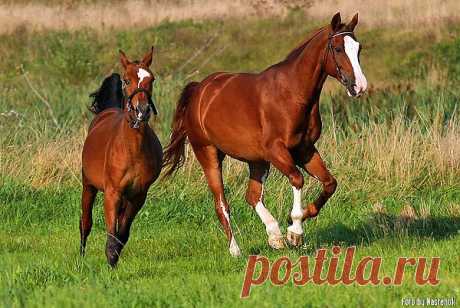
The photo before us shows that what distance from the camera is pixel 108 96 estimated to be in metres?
12.3

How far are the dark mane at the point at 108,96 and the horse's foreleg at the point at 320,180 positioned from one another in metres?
2.76

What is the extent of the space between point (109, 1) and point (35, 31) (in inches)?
213

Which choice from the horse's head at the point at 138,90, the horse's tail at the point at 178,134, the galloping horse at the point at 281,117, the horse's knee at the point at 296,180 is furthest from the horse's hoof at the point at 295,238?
the horse's tail at the point at 178,134

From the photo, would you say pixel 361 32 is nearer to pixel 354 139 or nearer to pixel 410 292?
pixel 354 139

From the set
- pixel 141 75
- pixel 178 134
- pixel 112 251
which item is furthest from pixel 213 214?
pixel 141 75

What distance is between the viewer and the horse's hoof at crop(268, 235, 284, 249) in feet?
33.8

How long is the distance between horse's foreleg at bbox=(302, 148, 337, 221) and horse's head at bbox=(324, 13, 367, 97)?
0.88 metres

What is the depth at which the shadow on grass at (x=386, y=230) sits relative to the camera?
10.7m

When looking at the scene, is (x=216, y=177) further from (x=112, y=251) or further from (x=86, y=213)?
(x=112, y=251)

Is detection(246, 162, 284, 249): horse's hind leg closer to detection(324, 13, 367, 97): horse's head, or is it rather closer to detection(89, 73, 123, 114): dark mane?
detection(324, 13, 367, 97): horse's head

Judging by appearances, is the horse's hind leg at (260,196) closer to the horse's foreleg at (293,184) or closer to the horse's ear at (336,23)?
the horse's foreleg at (293,184)

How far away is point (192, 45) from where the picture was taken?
117ft

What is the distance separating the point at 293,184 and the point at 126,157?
1.63m

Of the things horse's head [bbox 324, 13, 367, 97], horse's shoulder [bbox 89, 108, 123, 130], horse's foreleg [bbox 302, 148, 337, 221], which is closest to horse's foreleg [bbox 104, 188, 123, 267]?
horse's shoulder [bbox 89, 108, 123, 130]
